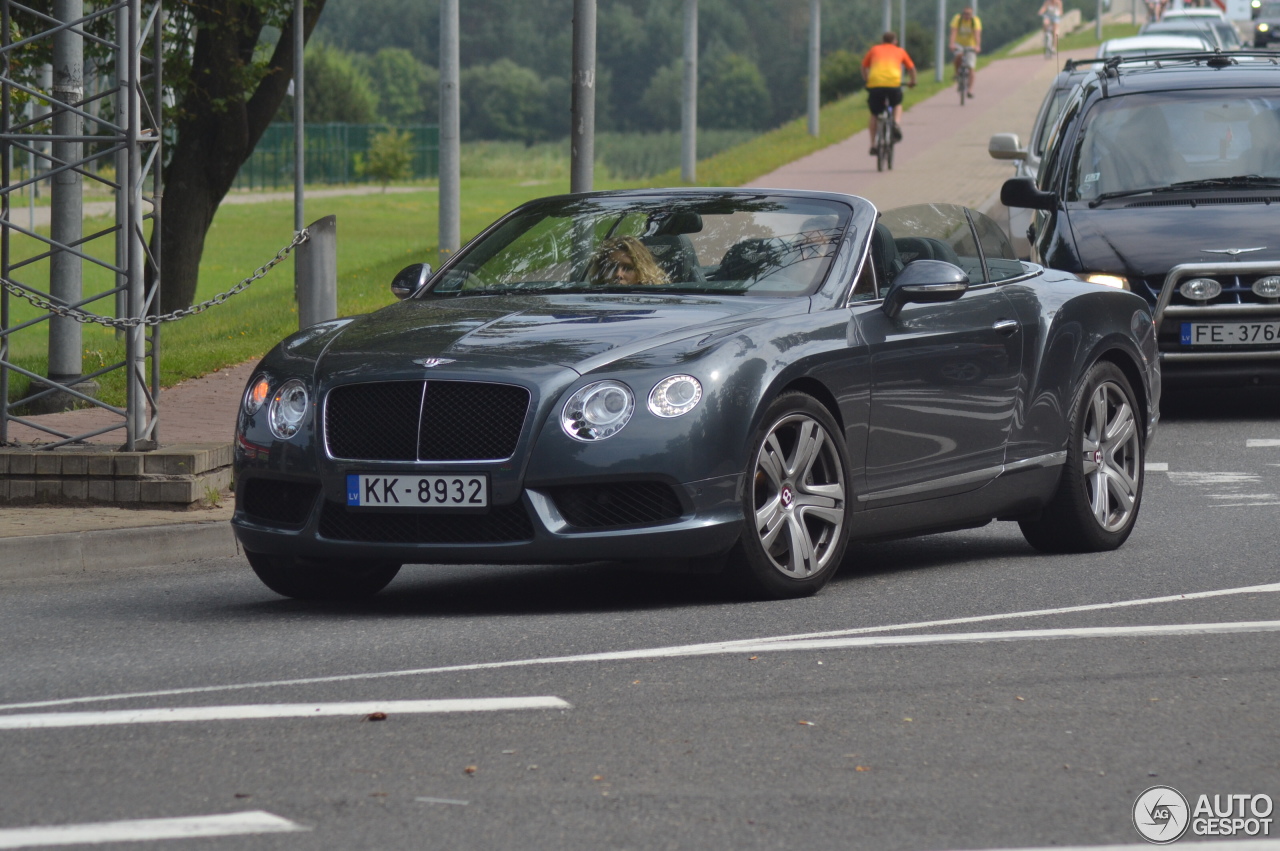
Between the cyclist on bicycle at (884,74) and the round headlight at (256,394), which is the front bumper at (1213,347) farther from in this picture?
the cyclist on bicycle at (884,74)

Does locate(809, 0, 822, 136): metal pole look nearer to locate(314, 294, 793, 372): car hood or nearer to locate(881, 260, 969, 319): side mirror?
locate(881, 260, 969, 319): side mirror

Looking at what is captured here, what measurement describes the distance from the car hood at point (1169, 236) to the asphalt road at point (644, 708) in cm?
469

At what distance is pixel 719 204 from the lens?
8055mm

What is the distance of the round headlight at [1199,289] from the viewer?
41.5 ft

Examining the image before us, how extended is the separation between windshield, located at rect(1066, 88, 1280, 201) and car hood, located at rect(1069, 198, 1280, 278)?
14.5 inches

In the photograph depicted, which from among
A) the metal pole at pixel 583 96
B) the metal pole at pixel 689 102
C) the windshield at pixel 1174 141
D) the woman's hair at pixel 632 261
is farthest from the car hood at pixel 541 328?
the metal pole at pixel 689 102

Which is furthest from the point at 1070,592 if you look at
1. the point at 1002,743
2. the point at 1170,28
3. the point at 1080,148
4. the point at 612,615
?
the point at 1170,28

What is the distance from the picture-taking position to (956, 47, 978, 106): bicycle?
158 feet

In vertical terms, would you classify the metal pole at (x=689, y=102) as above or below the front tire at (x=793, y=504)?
above

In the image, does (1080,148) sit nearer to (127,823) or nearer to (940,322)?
(940,322)

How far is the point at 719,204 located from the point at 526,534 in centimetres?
185

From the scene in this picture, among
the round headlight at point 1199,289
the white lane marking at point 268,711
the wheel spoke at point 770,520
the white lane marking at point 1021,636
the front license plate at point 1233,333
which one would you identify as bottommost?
the white lane marking at point 1021,636

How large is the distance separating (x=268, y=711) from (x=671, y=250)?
305cm

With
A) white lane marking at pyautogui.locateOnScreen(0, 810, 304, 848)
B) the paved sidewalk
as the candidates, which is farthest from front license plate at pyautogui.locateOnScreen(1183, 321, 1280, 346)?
white lane marking at pyautogui.locateOnScreen(0, 810, 304, 848)
